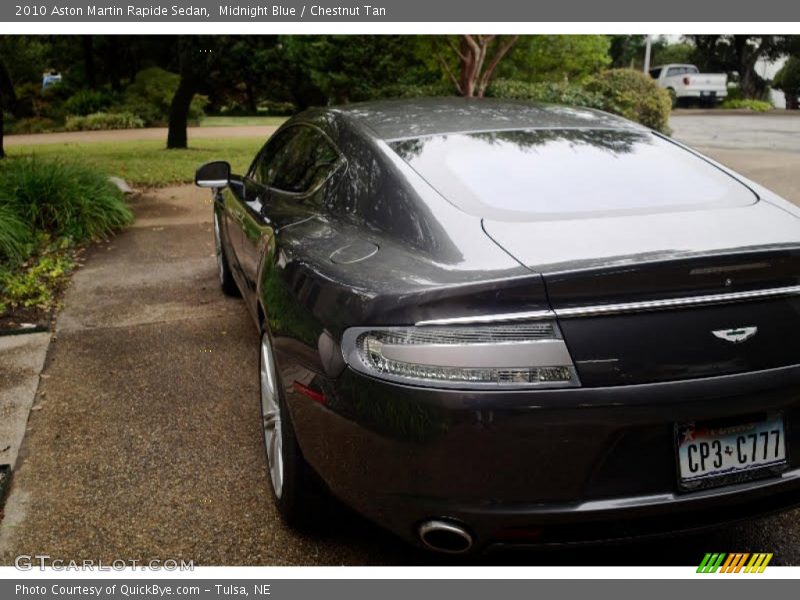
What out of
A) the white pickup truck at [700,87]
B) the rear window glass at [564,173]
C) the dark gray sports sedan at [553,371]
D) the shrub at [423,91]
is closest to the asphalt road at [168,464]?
the dark gray sports sedan at [553,371]

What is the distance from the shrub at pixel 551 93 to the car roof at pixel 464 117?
11.7m

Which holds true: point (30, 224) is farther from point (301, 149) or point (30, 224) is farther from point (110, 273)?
point (301, 149)

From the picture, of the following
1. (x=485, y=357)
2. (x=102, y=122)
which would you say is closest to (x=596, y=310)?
(x=485, y=357)

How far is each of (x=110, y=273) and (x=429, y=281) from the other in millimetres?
5654

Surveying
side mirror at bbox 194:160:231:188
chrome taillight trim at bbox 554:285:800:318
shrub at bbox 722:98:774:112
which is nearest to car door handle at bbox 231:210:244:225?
A: side mirror at bbox 194:160:231:188

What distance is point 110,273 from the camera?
24.1ft

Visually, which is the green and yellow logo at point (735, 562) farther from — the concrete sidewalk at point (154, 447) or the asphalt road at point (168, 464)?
the concrete sidewalk at point (154, 447)

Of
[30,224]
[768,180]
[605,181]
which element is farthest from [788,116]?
[605,181]

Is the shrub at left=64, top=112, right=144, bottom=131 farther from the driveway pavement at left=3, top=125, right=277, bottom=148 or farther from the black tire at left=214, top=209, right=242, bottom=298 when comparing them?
the black tire at left=214, top=209, right=242, bottom=298

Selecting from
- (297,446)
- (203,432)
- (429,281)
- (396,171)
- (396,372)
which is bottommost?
(203,432)

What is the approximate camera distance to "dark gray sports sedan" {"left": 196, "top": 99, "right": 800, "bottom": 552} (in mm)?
2189

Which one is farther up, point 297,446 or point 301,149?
point 301,149

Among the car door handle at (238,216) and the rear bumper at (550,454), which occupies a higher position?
the car door handle at (238,216)

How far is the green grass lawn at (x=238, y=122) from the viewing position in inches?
1124
